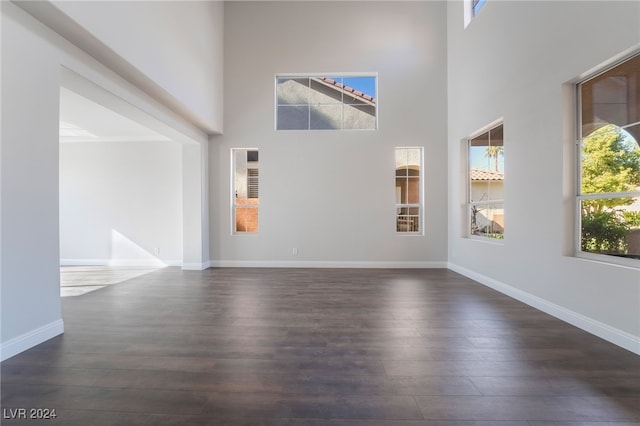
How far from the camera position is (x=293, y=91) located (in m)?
6.11

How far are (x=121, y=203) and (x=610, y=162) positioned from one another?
26.0 feet

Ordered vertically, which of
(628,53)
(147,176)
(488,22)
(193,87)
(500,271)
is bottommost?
(500,271)

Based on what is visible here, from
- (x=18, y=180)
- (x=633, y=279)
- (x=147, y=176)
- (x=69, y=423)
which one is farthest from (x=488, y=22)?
(x=147, y=176)

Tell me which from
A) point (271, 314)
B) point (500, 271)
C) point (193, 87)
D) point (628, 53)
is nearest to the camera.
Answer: point (628, 53)

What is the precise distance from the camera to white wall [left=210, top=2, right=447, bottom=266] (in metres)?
5.91

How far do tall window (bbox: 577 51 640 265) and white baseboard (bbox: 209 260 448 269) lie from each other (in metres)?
3.10

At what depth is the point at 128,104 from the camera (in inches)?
142

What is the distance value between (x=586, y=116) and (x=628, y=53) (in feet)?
1.99

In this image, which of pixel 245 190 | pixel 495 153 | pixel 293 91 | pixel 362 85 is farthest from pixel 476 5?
pixel 245 190

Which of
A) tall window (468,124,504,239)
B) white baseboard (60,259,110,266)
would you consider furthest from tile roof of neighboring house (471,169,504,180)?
white baseboard (60,259,110,266)

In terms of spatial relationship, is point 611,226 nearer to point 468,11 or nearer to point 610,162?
point 610,162

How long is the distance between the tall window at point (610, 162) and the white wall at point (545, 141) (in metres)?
0.12

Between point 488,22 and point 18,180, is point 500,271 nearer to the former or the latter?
point 488,22

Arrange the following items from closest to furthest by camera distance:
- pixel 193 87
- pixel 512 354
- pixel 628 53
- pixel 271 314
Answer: pixel 512 354 < pixel 628 53 < pixel 271 314 < pixel 193 87
